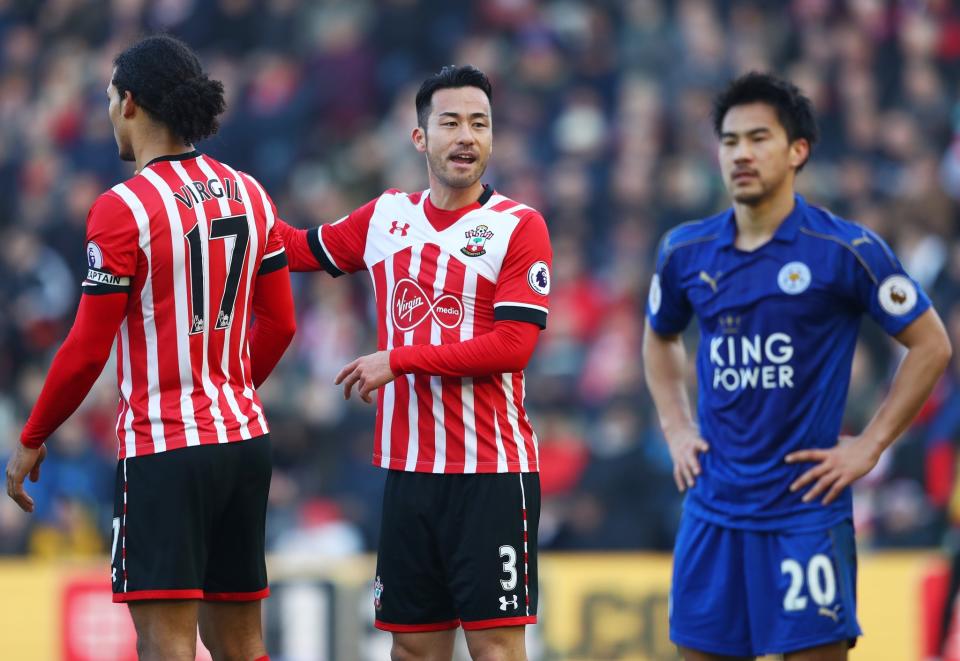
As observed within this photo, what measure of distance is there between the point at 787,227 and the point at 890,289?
430mm

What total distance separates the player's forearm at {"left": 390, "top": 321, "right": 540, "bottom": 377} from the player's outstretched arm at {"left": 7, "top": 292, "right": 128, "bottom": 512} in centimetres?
93

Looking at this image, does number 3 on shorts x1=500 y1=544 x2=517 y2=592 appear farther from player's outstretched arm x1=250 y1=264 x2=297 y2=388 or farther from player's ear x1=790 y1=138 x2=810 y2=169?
player's ear x1=790 y1=138 x2=810 y2=169

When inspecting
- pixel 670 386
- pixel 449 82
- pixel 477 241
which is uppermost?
pixel 449 82

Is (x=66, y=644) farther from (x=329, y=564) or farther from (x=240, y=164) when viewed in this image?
(x=240, y=164)

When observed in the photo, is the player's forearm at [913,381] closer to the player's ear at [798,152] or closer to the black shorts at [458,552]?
the player's ear at [798,152]

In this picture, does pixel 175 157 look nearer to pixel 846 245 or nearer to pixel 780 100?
pixel 780 100

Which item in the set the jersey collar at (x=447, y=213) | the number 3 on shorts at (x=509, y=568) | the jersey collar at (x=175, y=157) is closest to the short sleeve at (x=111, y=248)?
the jersey collar at (x=175, y=157)

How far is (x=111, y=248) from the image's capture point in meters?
4.62

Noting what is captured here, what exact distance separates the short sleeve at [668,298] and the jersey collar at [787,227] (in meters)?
0.21

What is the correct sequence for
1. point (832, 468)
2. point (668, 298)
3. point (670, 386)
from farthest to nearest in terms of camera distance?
point (670, 386) < point (668, 298) < point (832, 468)

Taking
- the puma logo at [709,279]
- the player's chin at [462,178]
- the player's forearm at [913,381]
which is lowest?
the player's forearm at [913,381]

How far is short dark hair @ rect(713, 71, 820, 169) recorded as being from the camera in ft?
17.5

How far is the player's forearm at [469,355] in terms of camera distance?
4.99 meters

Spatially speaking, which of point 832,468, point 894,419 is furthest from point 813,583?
point 894,419
